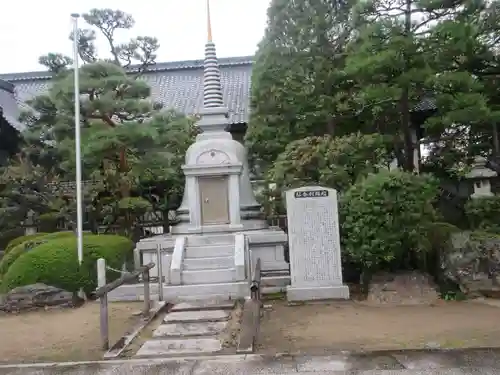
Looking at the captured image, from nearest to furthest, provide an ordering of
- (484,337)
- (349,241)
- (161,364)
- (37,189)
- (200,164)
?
1. (161,364)
2. (484,337)
3. (349,241)
4. (200,164)
5. (37,189)

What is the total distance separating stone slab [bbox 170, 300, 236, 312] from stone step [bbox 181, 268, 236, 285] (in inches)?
43.3

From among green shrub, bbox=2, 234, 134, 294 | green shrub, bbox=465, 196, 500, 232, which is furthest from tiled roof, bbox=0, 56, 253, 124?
green shrub, bbox=465, 196, 500, 232

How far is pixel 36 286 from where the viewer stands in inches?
407

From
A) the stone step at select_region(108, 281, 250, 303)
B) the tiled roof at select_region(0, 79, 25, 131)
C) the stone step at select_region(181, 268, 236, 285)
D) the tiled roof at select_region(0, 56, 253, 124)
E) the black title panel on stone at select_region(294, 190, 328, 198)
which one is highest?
the tiled roof at select_region(0, 56, 253, 124)

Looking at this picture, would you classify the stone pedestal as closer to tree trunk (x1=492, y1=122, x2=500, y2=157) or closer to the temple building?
tree trunk (x1=492, y1=122, x2=500, y2=157)

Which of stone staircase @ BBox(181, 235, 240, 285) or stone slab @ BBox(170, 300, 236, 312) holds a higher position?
stone staircase @ BBox(181, 235, 240, 285)

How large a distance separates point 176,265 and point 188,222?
8.57 feet

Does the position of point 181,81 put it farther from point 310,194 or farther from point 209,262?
point 310,194

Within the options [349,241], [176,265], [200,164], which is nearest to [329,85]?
[200,164]

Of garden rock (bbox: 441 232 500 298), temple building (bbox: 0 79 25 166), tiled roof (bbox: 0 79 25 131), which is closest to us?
garden rock (bbox: 441 232 500 298)

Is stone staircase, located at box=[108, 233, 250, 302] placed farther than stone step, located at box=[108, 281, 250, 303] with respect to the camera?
Yes

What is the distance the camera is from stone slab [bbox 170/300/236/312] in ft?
29.1

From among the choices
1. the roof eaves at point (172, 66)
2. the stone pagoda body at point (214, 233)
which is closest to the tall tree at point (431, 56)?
the stone pagoda body at point (214, 233)

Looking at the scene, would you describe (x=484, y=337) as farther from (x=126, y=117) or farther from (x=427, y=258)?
(x=126, y=117)
